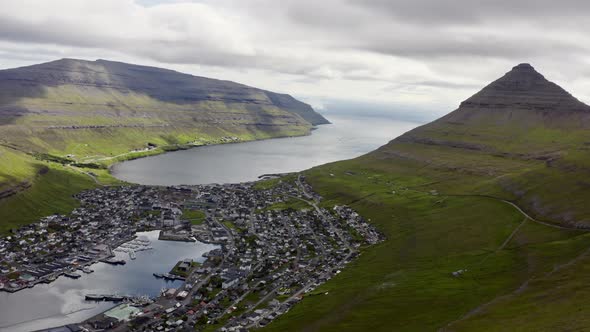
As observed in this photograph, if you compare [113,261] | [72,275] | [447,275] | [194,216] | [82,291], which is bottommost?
[82,291]

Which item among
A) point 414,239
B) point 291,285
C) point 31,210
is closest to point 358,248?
point 414,239

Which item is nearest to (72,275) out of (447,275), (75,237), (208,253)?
(75,237)

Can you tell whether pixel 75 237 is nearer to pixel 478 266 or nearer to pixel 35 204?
pixel 35 204

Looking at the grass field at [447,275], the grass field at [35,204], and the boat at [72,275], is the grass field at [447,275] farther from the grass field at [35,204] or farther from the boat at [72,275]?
the grass field at [35,204]

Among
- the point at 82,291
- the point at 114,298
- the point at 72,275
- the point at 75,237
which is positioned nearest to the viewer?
the point at 114,298

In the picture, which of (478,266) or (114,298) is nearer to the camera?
(478,266)

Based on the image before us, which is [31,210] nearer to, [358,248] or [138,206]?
[138,206]
